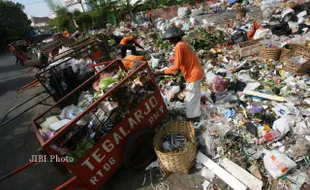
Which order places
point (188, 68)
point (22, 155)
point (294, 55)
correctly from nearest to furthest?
point (188, 68) < point (22, 155) < point (294, 55)

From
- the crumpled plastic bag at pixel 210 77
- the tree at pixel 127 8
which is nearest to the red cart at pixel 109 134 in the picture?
the crumpled plastic bag at pixel 210 77

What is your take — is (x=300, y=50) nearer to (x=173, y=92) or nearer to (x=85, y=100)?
(x=173, y=92)

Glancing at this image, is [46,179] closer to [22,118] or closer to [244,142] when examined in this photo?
[22,118]

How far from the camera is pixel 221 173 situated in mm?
2600

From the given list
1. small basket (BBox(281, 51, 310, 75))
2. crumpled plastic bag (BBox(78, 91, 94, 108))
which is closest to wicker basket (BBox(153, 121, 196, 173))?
crumpled plastic bag (BBox(78, 91, 94, 108))

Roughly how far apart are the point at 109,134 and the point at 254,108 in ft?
8.52

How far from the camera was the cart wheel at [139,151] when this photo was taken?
2.69m

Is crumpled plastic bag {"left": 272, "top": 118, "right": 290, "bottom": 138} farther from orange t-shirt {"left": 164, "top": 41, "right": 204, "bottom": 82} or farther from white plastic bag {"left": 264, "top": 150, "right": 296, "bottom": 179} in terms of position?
orange t-shirt {"left": 164, "top": 41, "right": 204, "bottom": 82}

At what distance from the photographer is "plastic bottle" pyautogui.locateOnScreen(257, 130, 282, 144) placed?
9.18 ft

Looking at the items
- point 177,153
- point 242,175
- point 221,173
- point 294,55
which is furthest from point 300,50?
point 177,153

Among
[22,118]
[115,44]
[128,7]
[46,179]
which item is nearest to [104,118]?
[46,179]

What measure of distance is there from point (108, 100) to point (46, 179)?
2.13 m

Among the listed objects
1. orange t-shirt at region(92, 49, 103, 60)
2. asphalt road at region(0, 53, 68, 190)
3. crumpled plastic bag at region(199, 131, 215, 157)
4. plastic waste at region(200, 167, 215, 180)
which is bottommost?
asphalt road at region(0, 53, 68, 190)

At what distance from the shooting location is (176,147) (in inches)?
114
